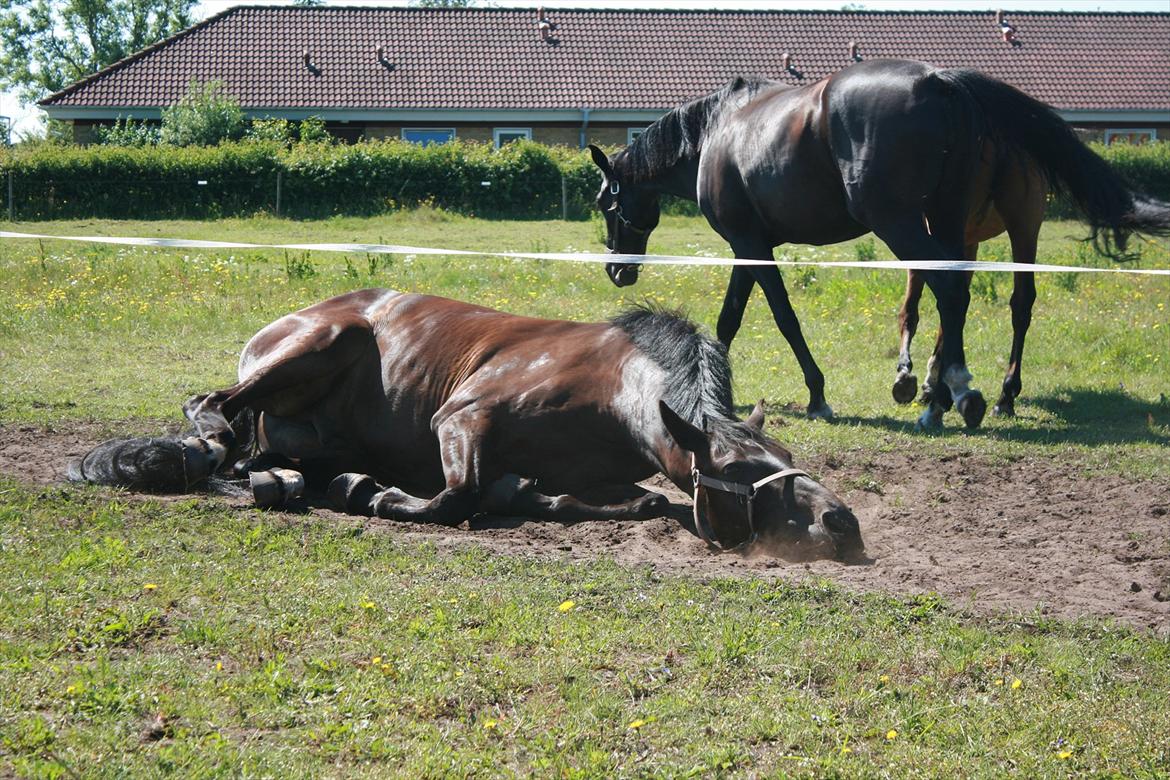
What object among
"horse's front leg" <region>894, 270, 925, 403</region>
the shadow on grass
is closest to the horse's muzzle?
"horse's front leg" <region>894, 270, 925, 403</region>

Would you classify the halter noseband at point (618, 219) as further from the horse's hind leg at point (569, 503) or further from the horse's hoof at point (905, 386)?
the horse's hind leg at point (569, 503)

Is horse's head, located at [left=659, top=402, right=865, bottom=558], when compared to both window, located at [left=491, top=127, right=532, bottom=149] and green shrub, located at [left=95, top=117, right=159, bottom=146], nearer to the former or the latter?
green shrub, located at [left=95, top=117, right=159, bottom=146]

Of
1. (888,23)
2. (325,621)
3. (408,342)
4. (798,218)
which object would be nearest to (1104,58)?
(888,23)

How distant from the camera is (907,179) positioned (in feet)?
28.5

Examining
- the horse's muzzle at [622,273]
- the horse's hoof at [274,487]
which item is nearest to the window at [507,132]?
the horse's muzzle at [622,273]

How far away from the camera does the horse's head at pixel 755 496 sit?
212 inches

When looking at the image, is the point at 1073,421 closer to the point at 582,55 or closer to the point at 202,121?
the point at 202,121

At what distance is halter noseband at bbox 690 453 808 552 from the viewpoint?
5414 millimetres

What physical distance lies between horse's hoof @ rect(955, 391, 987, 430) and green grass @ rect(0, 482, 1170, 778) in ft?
13.3

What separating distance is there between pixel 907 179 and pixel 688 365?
11.3 ft

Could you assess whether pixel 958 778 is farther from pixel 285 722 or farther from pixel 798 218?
pixel 798 218

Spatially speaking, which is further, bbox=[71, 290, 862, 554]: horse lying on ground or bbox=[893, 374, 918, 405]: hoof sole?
bbox=[893, 374, 918, 405]: hoof sole

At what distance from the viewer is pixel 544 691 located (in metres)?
3.91

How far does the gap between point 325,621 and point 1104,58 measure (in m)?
41.4
